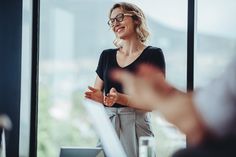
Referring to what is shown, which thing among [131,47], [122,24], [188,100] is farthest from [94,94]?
[188,100]

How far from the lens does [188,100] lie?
2471 mm

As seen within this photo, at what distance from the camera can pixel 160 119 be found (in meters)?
2.58

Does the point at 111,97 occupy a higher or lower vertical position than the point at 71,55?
lower

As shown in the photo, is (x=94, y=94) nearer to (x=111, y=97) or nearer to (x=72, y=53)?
(x=111, y=97)

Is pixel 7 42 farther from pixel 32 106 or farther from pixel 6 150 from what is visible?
pixel 6 150

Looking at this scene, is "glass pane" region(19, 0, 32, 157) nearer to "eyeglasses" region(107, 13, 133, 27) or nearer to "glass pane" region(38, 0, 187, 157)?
"glass pane" region(38, 0, 187, 157)

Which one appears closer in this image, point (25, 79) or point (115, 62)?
point (115, 62)

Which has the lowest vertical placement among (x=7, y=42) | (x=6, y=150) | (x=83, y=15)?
(x=6, y=150)

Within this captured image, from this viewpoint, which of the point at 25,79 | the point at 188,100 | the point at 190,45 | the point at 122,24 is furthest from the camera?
the point at 25,79

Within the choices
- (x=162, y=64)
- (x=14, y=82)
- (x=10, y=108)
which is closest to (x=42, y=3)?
(x=14, y=82)

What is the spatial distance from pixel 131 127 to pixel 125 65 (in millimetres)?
404

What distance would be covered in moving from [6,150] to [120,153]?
2.68 ft

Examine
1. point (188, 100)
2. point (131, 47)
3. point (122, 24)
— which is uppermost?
point (122, 24)

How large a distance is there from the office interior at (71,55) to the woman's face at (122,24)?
54 millimetres
